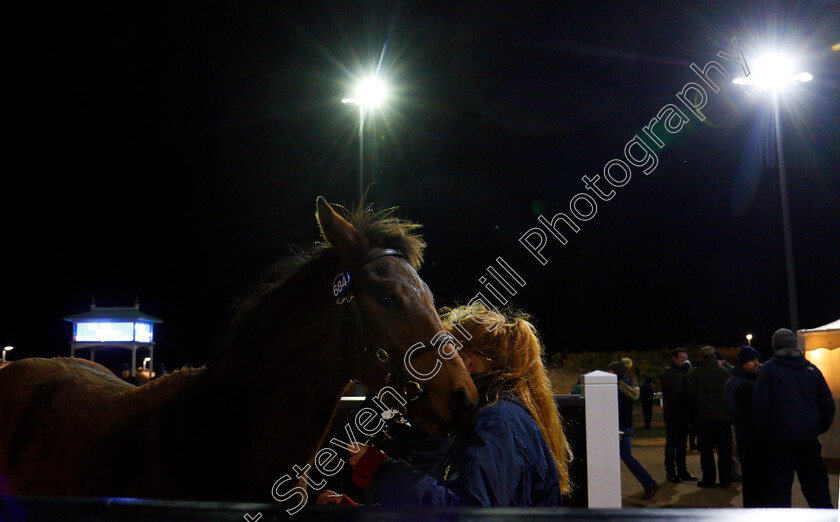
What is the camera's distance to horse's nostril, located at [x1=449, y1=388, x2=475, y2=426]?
6.66 ft

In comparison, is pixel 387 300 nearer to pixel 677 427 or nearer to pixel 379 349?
pixel 379 349

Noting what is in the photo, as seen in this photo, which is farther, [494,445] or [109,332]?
[109,332]

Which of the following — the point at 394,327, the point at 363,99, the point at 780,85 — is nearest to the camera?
the point at 394,327

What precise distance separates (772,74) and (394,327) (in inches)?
404

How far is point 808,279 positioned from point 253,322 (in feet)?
93.6

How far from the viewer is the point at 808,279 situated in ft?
81.8

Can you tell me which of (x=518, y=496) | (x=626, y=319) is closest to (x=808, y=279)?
(x=626, y=319)

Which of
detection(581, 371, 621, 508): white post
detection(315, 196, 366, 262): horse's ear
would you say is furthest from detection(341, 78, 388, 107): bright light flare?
detection(315, 196, 366, 262): horse's ear

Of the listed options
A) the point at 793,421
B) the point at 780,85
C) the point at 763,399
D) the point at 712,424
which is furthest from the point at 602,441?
the point at 780,85

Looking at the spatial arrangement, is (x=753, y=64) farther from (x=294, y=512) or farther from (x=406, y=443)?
(x=294, y=512)

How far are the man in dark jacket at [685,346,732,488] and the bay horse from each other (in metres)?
7.58

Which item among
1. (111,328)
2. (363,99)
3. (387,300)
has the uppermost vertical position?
(363,99)

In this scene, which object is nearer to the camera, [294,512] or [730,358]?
[294,512]

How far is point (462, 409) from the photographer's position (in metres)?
2.04
